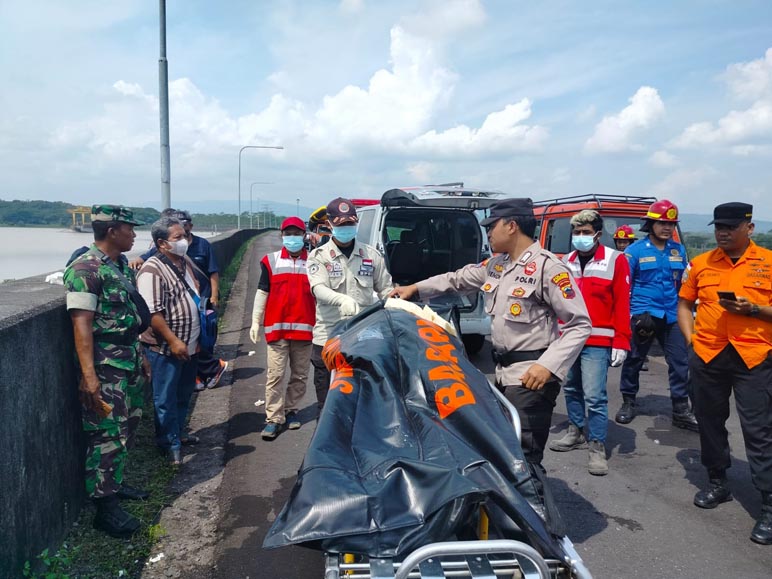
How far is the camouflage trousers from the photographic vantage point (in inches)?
135

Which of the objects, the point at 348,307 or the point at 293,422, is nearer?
the point at 348,307

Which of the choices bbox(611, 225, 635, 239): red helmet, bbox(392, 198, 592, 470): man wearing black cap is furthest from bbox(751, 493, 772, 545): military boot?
bbox(611, 225, 635, 239): red helmet

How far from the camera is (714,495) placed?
4.07 meters

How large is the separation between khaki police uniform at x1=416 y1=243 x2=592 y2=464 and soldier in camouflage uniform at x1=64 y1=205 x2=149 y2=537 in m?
2.31

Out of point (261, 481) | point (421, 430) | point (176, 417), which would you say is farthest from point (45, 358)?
point (421, 430)

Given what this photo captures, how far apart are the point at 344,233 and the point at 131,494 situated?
244cm

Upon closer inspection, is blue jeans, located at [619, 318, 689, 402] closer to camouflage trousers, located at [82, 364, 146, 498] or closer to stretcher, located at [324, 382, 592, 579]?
stretcher, located at [324, 382, 592, 579]

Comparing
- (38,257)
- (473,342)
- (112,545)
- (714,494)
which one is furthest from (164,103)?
(714,494)

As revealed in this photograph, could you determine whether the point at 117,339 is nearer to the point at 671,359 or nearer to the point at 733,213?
the point at 733,213

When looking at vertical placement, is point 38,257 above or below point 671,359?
above

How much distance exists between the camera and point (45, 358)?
3.11 meters

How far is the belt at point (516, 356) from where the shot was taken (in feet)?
10.6

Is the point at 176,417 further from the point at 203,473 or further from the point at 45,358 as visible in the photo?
the point at 45,358

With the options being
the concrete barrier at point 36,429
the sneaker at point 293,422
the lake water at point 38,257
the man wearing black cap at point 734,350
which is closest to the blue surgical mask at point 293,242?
the lake water at point 38,257
